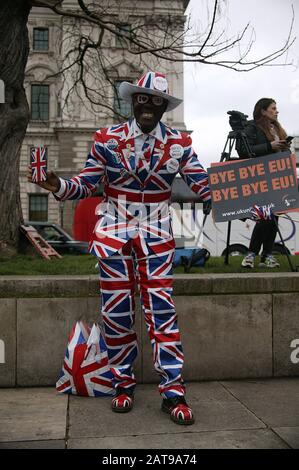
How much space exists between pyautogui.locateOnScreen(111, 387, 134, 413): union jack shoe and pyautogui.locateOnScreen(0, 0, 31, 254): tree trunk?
3.45 meters

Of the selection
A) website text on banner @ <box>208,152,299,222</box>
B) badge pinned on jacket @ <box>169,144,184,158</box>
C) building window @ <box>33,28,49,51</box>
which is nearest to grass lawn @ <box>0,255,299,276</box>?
website text on banner @ <box>208,152,299,222</box>

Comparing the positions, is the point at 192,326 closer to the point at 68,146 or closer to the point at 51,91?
the point at 68,146

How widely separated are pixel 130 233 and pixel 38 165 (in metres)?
0.74

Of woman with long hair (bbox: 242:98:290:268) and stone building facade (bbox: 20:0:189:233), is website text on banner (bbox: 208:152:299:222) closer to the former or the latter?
woman with long hair (bbox: 242:98:290:268)

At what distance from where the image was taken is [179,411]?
9.81 ft

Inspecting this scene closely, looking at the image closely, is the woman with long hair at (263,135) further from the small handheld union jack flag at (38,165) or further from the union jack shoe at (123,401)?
the small handheld union jack flag at (38,165)

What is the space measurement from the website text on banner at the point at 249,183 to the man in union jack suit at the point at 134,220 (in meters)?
1.35

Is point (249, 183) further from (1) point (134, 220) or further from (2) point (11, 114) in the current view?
(2) point (11, 114)

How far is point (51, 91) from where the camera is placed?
37.1 meters

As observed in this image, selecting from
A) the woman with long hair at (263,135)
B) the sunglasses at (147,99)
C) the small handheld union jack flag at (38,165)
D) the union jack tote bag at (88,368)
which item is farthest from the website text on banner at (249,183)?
the small handheld union jack flag at (38,165)

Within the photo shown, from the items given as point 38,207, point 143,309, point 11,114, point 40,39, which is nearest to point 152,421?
point 143,309

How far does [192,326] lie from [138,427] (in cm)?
129

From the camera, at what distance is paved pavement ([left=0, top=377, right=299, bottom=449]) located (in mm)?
2697

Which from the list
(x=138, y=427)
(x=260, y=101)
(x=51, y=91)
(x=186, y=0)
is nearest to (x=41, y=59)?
(x=51, y=91)
